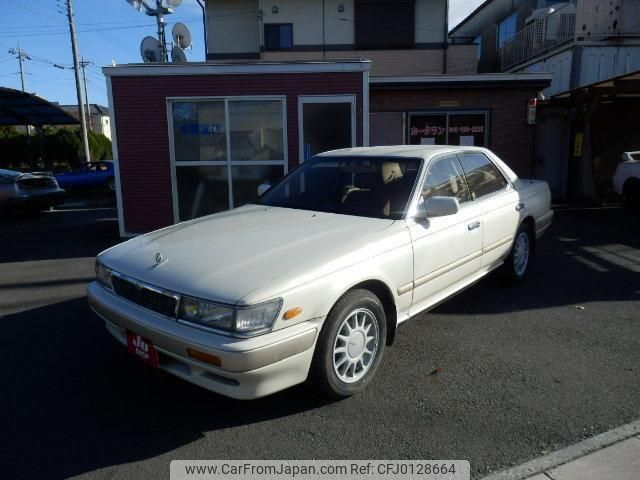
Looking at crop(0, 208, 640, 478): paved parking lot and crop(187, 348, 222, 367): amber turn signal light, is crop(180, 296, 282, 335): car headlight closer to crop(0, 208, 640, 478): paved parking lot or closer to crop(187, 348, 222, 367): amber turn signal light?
crop(187, 348, 222, 367): amber turn signal light

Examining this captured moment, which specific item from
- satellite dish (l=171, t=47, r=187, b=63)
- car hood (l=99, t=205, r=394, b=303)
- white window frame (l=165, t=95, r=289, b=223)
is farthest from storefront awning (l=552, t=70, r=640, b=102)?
satellite dish (l=171, t=47, r=187, b=63)

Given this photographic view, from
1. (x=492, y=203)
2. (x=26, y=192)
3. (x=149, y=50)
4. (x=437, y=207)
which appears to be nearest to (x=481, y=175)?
(x=492, y=203)

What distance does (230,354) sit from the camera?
8.04ft

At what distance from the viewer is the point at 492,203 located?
452 centimetres

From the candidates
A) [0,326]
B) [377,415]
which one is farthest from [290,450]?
[0,326]

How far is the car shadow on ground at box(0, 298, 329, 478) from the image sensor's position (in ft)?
8.55

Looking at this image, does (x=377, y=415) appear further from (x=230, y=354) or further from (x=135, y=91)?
(x=135, y=91)

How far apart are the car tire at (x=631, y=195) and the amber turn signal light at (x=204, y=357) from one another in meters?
11.1

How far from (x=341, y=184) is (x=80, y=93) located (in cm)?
2325

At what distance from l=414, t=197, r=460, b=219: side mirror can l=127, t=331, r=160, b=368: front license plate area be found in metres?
2.03

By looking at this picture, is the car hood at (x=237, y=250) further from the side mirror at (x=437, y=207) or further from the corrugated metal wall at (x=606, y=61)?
the corrugated metal wall at (x=606, y=61)

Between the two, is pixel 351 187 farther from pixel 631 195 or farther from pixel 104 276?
pixel 631 195

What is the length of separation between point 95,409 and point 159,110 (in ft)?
20.6

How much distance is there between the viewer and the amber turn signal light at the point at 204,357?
2.50 meters
